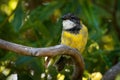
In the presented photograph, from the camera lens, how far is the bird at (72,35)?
2.72 metres

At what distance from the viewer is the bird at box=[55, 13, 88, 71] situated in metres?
2.72

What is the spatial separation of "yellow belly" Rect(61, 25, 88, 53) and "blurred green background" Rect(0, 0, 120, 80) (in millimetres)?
135

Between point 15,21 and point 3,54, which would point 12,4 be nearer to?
point 15,21

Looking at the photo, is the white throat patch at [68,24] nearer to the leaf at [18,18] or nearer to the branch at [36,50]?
the leaf at [18,18]

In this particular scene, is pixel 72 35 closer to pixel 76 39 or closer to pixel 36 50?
pixel 76 39

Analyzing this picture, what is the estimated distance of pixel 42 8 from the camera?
12.5 feet

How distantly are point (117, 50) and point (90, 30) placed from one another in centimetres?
46

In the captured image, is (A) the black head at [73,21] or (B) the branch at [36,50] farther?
(A) the black head at [73,21]

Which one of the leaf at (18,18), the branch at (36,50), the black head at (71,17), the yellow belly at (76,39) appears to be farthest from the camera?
the leaf at (18,18)

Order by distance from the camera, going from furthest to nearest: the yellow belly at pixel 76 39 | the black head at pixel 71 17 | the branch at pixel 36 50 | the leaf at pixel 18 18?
the leaf at pixel 18 18 → the black head at pixel 71 17 → the yellow belly at pixel 76 39 → the branch at pixel 36 50

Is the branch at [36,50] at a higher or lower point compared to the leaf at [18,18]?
higher

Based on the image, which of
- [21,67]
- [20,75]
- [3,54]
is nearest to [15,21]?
[3,54]

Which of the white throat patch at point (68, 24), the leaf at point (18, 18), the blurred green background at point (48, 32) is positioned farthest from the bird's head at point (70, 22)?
the leaf at point (18, 18)

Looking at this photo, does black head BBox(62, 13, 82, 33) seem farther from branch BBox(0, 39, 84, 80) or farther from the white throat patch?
branch BBox(0, 39, 84, 80)
